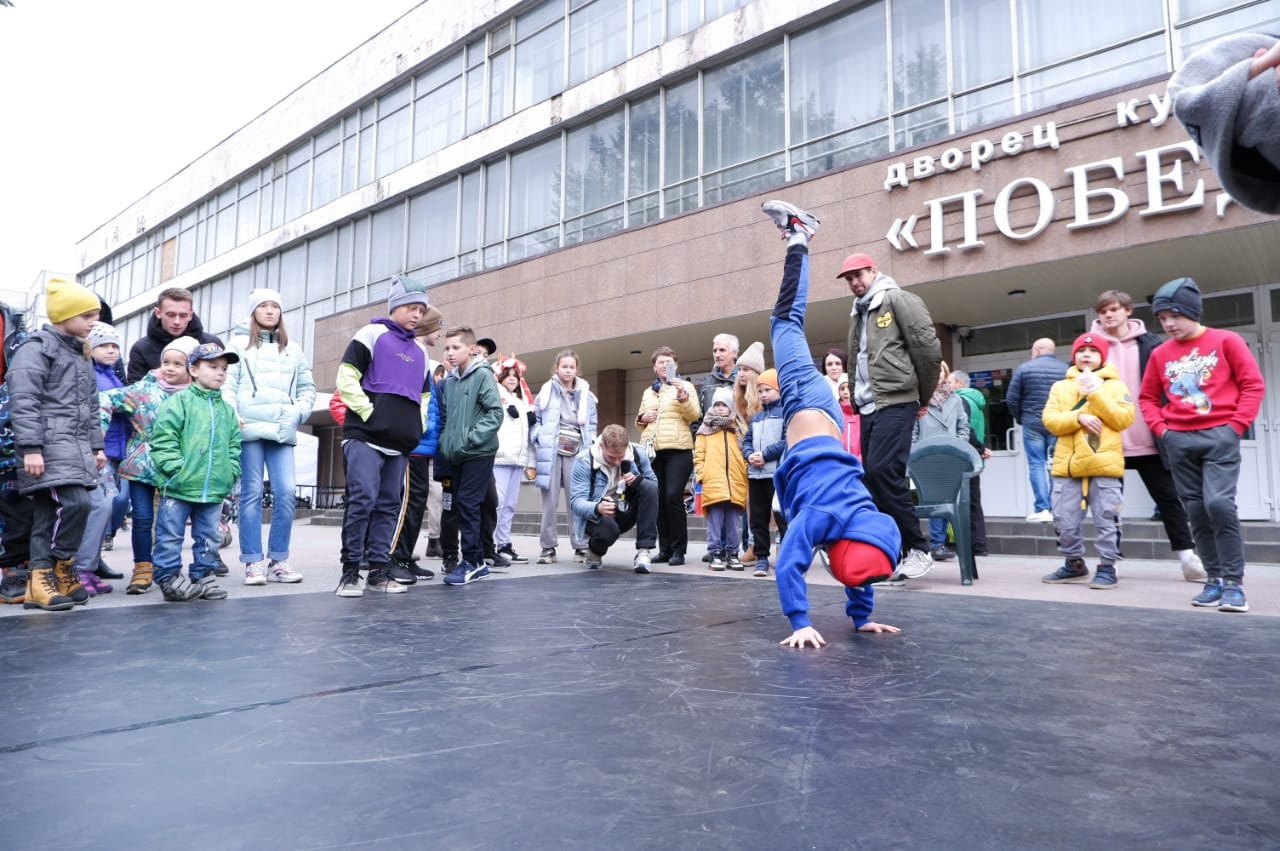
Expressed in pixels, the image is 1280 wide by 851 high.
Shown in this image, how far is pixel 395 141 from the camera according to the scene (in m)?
19.2

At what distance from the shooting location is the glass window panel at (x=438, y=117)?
58.5 ft

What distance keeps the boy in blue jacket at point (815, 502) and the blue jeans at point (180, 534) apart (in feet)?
10.7

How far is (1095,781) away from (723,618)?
2.15 meters

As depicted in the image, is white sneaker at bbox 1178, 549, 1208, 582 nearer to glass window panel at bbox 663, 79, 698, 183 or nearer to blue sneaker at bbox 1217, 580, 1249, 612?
blue sneaker at bbox 1217, 580, 1249, 612

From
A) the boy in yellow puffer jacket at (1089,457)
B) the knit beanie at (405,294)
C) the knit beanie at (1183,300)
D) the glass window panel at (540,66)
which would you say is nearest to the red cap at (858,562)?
the knit beanie at (1183,300)

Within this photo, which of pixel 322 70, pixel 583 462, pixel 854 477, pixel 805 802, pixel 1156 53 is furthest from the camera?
pixel 322 70

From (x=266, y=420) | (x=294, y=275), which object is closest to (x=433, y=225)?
(x=294, y=275)

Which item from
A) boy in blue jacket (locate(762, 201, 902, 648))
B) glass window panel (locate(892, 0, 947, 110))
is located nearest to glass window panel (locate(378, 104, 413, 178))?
glass window panel (locate(892, 0, 947, 110))

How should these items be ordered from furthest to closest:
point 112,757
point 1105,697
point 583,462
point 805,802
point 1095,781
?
1. point 583,462
2. point 1105,697
3. point 112,757
4. point 1095,781
5. point 805,802

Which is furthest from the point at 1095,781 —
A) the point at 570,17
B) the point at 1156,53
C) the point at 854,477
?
the point at 570,17

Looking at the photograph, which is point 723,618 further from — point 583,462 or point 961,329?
point 961,329

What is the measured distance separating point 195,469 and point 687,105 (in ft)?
36.7

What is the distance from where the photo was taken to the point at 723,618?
3.69m

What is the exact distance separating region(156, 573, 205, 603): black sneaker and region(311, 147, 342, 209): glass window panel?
Answer: 18497 millimetres
